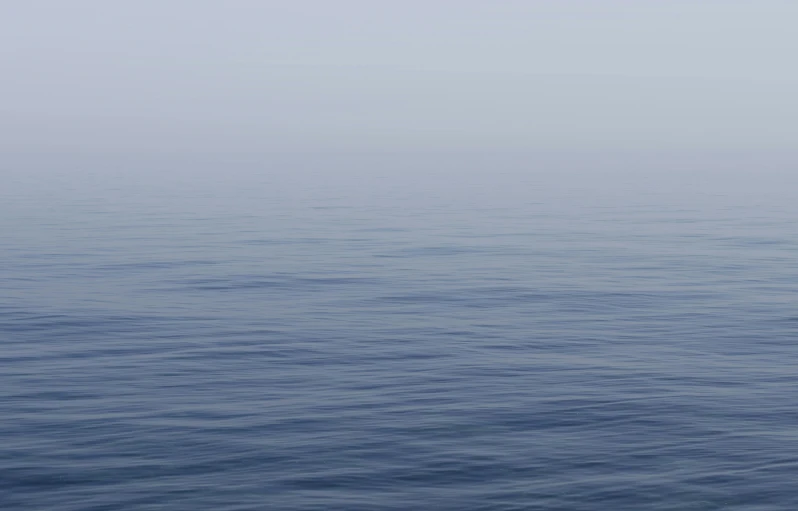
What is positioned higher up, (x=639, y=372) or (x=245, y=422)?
(x=639, y=372)

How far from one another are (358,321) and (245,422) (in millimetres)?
12872

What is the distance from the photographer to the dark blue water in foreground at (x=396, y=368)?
2239 cm

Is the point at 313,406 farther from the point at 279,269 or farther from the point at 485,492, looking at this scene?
the point at 279,269

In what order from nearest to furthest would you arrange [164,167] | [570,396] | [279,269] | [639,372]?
1. [570,396]
2. [639,372]
3. [279,269]
4. [164,167]

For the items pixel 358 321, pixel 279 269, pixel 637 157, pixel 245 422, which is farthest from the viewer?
pixel 637 157

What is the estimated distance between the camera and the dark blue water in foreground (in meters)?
22.4

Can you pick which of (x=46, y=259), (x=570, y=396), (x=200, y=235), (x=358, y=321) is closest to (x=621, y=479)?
(x=570, y=396)

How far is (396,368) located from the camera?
31875mm

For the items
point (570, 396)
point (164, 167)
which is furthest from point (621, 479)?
point (164, 167)

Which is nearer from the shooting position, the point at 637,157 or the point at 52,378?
the point at 52,378

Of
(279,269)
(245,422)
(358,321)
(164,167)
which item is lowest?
(245,422)

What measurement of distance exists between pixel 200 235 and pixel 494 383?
3709 centimetres

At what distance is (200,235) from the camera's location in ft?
213

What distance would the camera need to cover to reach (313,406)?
90.6 feet
